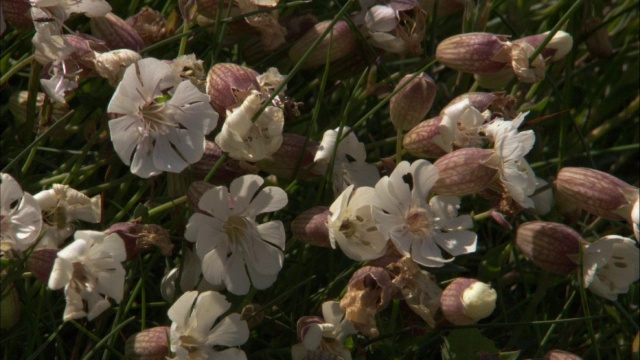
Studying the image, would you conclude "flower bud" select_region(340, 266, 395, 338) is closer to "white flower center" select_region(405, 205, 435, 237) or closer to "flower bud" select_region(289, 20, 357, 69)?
"white flower center" select_region(405, 205, 435, 237)

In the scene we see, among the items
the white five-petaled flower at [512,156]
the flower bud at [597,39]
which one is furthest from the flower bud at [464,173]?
the flower bud at [597,39]

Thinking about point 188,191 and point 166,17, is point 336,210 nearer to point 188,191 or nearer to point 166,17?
point 188,191

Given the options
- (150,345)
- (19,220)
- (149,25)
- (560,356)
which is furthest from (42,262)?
(560,356)

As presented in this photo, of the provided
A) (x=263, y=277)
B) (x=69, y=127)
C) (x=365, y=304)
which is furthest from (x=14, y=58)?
(x=365, y=304)

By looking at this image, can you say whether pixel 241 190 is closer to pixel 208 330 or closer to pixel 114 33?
pixel 208 330

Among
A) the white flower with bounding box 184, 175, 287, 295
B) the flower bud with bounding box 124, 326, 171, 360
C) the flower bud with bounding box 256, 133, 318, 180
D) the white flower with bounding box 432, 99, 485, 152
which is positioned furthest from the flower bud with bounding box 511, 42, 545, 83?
the flower bud with bounding box 124, 326, 171, 360

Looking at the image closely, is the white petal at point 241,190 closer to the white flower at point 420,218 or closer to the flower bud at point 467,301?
the white flower at point 420,218

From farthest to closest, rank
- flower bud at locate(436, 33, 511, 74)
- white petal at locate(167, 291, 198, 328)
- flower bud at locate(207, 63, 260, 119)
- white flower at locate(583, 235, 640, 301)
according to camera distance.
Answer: flower bud at locate(436, 33, 511, 74)
white flower at locate(583, 235, 640, 301)
flower bud at locate(207, 63, 260, 119)
white petal at locate(167, 291, 198, 328)
